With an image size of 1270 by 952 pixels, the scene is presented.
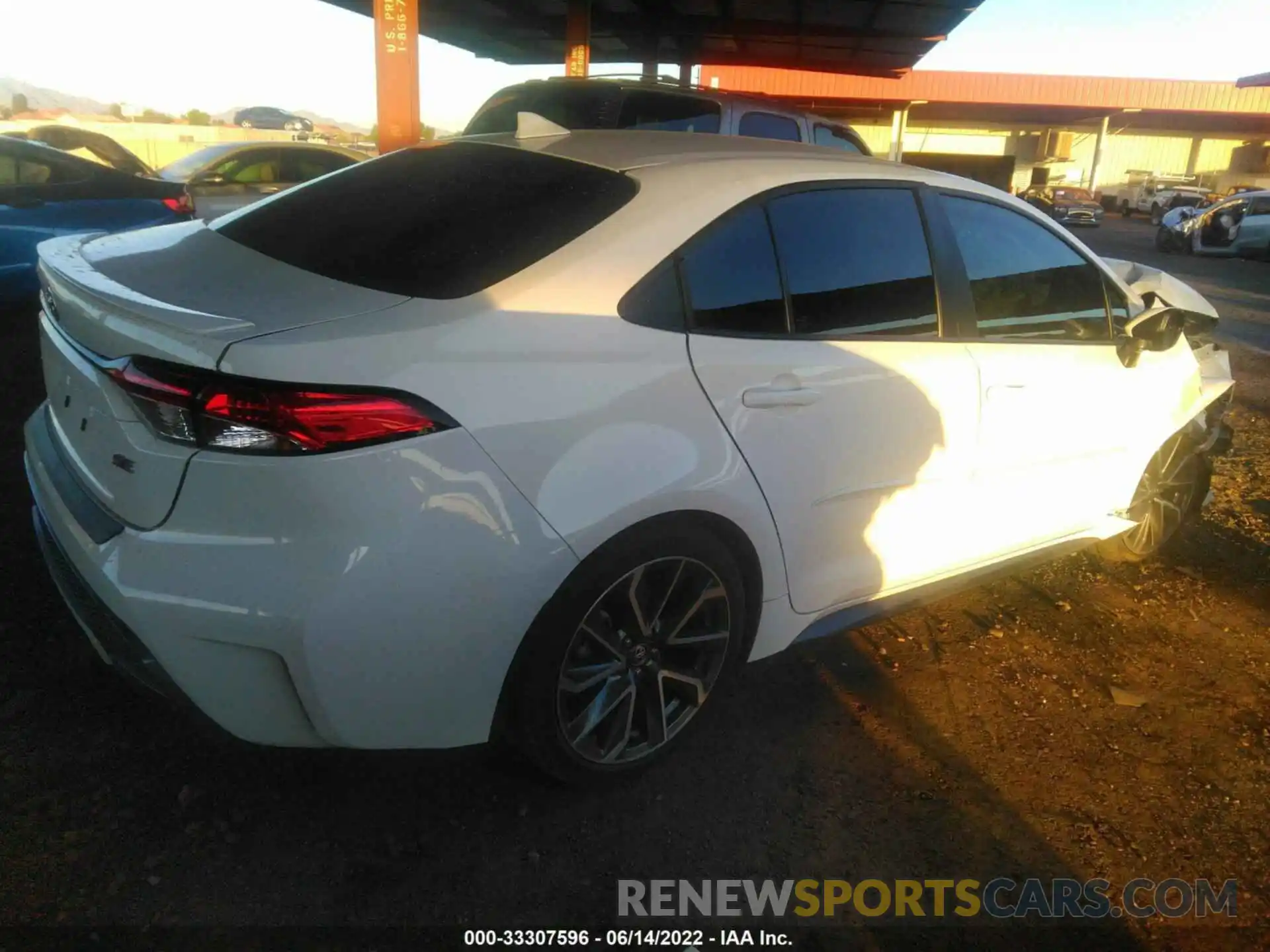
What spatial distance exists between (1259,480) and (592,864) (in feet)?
16.4

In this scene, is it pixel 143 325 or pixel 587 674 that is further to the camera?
pixel 587 674

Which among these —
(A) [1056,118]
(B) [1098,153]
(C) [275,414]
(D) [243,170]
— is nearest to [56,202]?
(D) [243,170]

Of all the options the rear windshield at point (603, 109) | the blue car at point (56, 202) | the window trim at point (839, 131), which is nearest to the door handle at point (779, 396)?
the rear windshield at point (603, 109)

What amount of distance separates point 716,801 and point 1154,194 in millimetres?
41344

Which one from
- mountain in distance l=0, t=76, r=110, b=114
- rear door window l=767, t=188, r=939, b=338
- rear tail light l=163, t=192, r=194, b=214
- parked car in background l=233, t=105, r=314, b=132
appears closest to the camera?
rear door window l=767, t=188, r=939, b=338

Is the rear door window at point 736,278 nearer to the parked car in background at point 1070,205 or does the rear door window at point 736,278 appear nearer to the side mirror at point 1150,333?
the side mirror at point 1150,333

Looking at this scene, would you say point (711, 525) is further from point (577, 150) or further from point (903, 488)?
point (577, 150)

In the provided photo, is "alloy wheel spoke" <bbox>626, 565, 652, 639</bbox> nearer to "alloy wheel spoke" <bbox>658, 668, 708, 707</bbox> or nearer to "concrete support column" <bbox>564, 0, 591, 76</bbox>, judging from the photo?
"alloy wheel spoke" <bbox>658, 668, 708, 707</bbox>

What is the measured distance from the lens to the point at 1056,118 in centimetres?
4547

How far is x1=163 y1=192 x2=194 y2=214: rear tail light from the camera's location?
271 inches

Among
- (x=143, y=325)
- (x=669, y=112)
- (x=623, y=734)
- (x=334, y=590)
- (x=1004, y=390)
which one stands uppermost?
(x=669, y=112)

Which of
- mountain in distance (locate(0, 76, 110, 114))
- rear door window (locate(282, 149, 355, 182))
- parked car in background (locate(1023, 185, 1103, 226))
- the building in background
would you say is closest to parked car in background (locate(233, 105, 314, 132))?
the building in background

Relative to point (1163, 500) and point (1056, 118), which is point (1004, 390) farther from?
point (1056, 118)

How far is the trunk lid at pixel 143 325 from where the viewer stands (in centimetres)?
194
